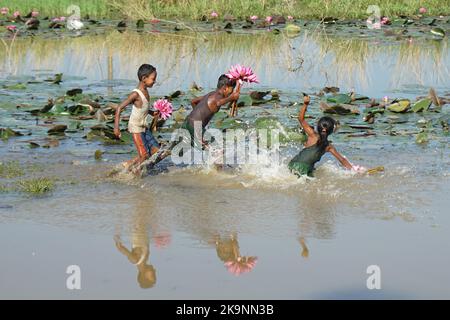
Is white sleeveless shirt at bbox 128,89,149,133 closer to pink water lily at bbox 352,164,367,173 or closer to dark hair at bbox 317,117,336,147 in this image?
dark hair at bbox 317,117,336,147

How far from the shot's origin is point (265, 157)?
28.2ft

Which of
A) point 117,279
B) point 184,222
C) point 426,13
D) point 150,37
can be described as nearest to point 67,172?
point 184,222

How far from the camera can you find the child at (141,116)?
7762 millimetres

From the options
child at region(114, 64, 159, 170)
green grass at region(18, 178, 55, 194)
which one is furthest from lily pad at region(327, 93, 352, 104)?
green grass at region(18, 178, 55, 194)

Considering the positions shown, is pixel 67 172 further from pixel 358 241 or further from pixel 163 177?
pixel 358 241

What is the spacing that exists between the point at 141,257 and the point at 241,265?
632 millimetres

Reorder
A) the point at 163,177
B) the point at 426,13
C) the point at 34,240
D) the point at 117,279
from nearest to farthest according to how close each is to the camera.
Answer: the point at 117,279, the point at 34,240, the point at 163,177, the point at 426,13

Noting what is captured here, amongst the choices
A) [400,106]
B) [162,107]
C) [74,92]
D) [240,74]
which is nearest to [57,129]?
[162,107]

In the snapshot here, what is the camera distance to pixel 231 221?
6465 millimetres

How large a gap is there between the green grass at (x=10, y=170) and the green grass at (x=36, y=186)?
377 millimetres

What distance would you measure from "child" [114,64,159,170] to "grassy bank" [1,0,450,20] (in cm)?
1236

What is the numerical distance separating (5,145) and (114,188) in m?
2.09

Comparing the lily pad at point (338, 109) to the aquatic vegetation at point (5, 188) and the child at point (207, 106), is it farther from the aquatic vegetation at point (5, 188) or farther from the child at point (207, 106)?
the aquatic vegetation at point (5, 188)

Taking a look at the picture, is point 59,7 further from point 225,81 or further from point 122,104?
point 122,104
